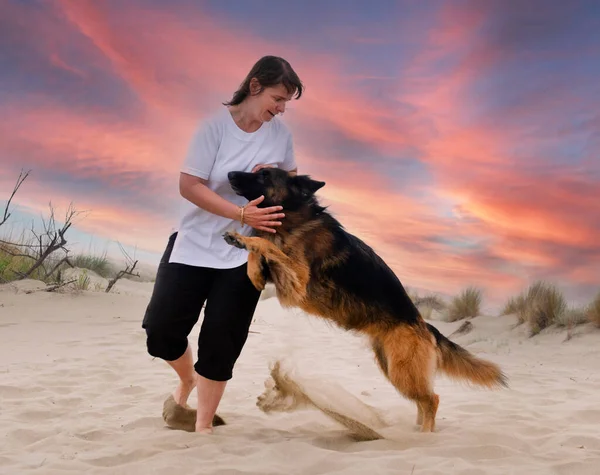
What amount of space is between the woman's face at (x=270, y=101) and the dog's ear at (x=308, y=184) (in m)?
0.46

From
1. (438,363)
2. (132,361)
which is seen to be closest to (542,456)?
(438,363)

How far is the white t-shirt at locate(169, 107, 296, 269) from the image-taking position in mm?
3857

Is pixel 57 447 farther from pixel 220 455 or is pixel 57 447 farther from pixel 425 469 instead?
pixel 425 469

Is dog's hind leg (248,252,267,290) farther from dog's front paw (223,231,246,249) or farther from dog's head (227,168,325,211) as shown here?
dog's head (227,168,325,211)

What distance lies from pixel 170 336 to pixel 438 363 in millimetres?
1947

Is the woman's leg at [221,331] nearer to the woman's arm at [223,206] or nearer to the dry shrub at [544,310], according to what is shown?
the woman's arm at [223,206]

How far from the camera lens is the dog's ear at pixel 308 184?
4012 millimetres

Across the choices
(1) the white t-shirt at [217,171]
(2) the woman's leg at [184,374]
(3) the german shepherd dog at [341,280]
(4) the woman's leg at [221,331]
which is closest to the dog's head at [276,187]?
(3) the german shepherd dog at [341,280]

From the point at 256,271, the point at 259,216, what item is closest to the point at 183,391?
the point at 256,271

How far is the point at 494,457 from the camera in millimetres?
3625

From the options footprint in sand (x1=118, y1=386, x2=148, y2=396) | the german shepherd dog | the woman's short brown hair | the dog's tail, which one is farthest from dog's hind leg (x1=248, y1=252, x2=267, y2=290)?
footprint in sand (x1=118, y1=386, x2=148, y2=396)

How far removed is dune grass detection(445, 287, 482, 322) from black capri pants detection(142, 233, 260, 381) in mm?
9458

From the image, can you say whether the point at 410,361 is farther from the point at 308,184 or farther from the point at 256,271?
the point at 308,184

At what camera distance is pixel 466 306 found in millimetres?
12703
